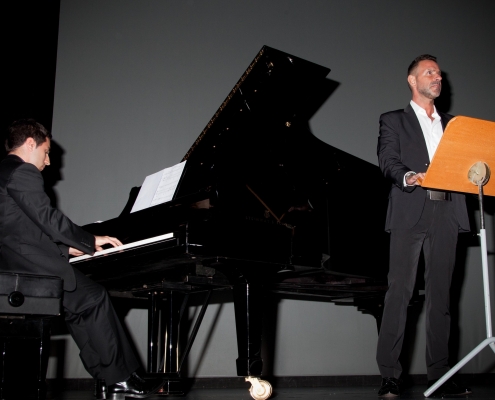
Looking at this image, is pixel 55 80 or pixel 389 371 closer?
pixel 389 371

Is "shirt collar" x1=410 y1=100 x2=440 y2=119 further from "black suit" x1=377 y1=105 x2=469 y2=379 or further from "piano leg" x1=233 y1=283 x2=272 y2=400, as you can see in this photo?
"piano leg" x1=233 y1=283 x2=272 y2=400

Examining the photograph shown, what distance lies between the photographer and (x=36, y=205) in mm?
2381

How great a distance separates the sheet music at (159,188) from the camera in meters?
2.66

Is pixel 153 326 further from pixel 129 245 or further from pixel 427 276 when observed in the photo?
pixel 427 276

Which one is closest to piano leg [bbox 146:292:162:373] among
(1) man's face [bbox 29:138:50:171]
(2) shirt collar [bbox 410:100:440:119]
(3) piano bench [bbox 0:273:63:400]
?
(3) piano bench [bbox 0:273:63:400]

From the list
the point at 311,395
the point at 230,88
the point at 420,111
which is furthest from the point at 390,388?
the point at 230,88

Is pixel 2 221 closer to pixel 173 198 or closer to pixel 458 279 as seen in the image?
pixel 173 198

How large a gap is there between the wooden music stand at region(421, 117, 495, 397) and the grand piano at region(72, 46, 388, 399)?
71cm

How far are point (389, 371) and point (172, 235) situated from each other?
1.18 metres

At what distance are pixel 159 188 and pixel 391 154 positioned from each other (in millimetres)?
1165

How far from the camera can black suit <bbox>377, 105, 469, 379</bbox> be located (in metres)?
2.48

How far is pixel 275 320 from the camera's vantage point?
4363 mm

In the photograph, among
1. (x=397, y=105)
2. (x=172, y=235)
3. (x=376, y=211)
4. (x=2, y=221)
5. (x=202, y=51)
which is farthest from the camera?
(x=397, y=105)

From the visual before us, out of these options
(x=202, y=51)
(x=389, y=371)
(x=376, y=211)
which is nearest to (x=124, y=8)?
(x=202, y=51)
